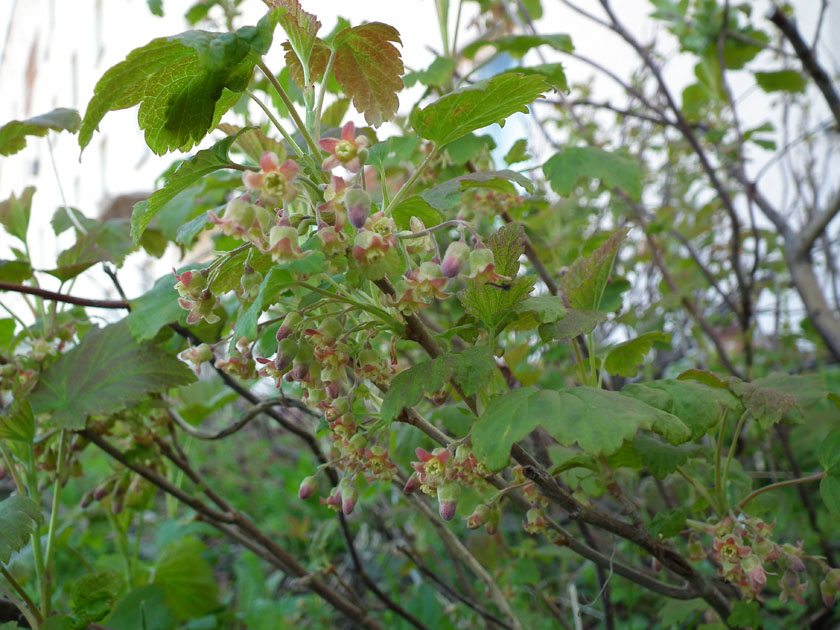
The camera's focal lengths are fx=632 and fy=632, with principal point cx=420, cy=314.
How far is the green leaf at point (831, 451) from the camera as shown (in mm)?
931

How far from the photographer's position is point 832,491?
91 centimetres

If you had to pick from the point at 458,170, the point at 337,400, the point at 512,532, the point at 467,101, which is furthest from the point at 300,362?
the point at 512,532

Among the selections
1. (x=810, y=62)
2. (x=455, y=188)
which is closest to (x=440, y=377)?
(x=455, y=188)

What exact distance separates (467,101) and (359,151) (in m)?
0.16

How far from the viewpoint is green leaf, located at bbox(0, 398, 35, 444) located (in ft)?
3.20

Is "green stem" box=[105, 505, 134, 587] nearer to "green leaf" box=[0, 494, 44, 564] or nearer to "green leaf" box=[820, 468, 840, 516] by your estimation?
"green leaf" box=[0, 494, 44, 564]

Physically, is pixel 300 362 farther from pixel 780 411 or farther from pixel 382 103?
pixel 780 411

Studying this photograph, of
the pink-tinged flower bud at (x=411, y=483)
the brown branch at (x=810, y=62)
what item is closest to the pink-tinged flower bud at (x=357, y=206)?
the pink-tinged flower bud at (x=411, y=483)

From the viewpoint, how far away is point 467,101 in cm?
75

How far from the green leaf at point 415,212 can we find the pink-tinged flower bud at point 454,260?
159 millimetres

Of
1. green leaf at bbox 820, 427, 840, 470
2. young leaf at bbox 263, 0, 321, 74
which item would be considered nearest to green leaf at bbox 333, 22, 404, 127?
young leaf at bbox 263, 0, 321, 74

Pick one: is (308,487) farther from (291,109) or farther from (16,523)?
(291,109)

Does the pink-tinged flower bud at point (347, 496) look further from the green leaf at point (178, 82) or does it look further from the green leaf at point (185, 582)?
the green leaf at point (185, 582)

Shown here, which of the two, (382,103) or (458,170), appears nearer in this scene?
(382,103)
